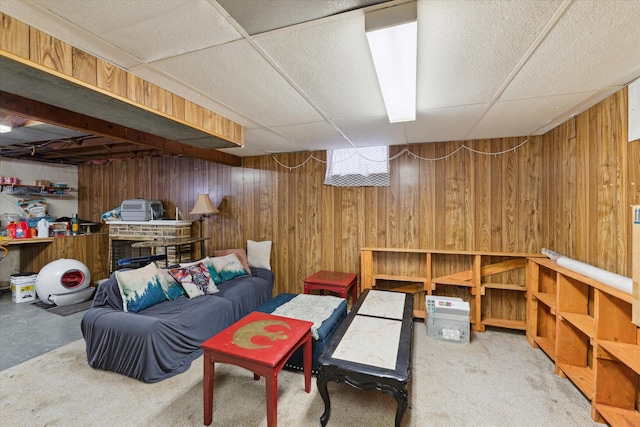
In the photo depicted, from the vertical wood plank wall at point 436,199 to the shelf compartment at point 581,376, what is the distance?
2.86 feet

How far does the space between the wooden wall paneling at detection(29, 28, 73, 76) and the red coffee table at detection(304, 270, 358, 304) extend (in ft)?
9.21

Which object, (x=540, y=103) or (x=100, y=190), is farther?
(x=100, y=190)

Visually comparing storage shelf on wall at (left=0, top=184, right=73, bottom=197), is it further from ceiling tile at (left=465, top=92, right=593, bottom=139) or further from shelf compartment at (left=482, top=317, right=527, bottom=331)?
shelf compartment at (left=482, top=317, right=527, bottom=331)

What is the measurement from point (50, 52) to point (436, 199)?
11.8 feet

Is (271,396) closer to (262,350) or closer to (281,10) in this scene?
(262,350)

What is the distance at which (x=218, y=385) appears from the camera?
216 centimetres

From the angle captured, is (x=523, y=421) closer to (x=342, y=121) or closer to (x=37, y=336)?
(x=342, y=121)

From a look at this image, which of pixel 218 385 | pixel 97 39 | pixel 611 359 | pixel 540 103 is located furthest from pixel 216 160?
pixel 611 359

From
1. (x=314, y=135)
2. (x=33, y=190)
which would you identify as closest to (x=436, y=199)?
(x=314, y=135)

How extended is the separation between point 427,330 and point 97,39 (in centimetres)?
358

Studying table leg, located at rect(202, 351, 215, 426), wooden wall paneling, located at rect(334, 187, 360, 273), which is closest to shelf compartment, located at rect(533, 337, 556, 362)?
wooden wall paneling, located at rect(334, 187, 360, 273)

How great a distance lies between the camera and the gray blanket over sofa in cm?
220

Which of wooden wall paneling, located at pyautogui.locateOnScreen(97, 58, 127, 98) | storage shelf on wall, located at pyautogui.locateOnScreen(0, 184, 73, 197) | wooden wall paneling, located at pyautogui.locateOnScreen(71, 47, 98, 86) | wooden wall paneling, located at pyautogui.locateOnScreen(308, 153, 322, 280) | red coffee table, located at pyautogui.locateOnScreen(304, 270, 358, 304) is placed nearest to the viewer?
wooden wall paneling, located at pyautogui.locateOnScreen(71, 47, 98, 86)

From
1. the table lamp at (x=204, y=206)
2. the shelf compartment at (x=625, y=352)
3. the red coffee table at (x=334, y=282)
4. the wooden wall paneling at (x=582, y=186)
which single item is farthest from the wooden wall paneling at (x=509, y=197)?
the table lamp at (x=204, y=206)
